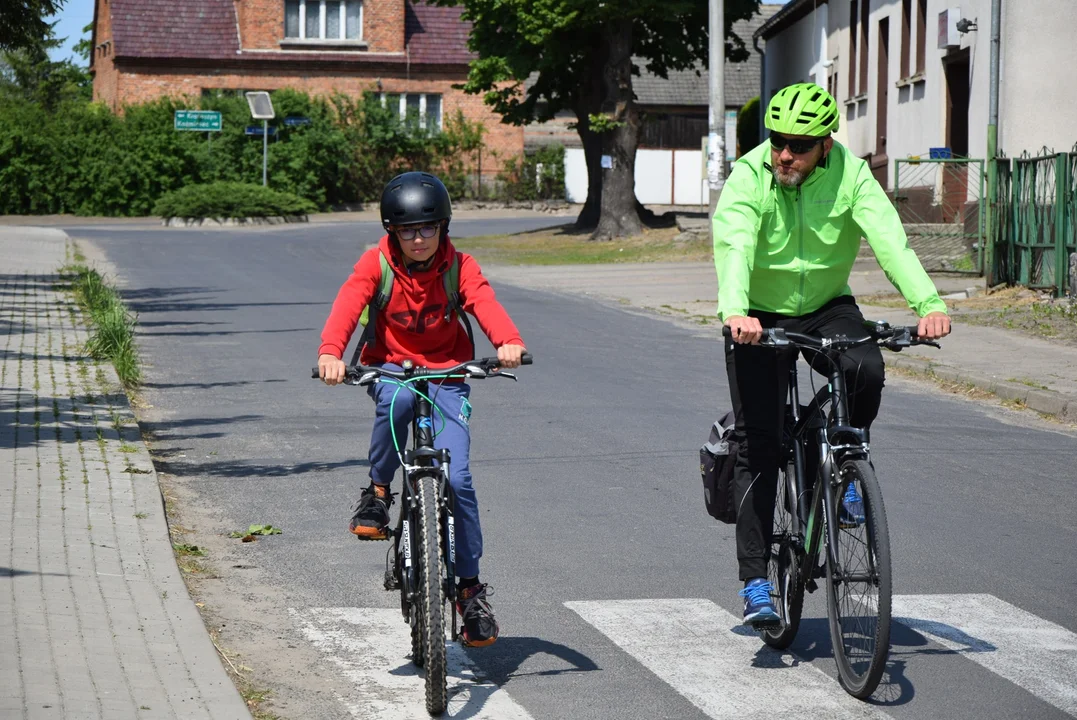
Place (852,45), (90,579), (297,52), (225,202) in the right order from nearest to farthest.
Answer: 1. (90,579)
2. (852,45)
3. (225,202)
4. (297,52)

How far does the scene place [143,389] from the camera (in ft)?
41.4

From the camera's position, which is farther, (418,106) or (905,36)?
(418,106)

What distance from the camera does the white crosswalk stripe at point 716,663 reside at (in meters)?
4.96

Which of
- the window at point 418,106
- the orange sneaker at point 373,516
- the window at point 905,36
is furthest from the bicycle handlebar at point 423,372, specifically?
the window at point 418,106

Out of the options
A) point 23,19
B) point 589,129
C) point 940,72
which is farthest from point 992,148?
point 589,129

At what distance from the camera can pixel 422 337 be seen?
5.43 m

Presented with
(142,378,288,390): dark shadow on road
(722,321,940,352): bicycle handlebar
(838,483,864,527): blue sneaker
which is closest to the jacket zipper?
(722,321,940,352): bicycle handlebar

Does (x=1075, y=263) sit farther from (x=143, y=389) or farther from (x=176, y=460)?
(x=176, y=460)

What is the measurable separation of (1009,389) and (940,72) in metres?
16.5

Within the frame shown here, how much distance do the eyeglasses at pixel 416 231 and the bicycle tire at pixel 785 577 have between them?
1.48 m

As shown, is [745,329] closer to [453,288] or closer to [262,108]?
[453,288]

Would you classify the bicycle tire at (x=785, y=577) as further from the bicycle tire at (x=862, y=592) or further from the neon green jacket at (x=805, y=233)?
the neon green jacket at (x=805, y=233)

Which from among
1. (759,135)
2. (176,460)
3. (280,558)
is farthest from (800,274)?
(759,135)

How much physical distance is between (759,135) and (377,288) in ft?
143
